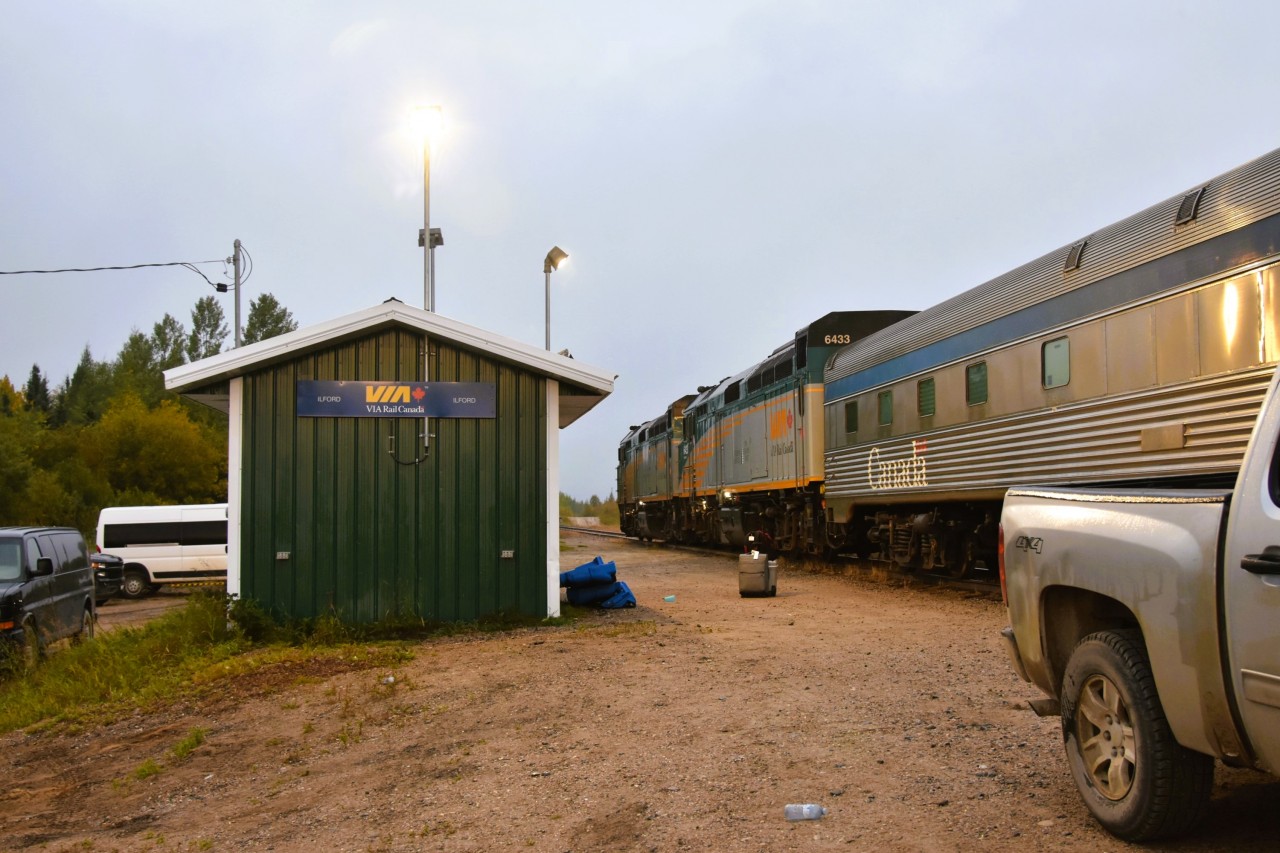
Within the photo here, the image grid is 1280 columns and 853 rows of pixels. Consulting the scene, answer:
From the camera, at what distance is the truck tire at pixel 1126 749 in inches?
163

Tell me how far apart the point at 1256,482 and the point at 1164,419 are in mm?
6876

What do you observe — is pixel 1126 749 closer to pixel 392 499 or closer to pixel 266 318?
pixel 392 499

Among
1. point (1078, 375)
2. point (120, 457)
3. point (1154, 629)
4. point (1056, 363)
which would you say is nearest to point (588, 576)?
point (1056, 363)

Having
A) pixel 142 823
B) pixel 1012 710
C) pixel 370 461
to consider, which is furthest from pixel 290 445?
pixel 1012 710

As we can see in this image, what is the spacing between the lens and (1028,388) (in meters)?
12.7

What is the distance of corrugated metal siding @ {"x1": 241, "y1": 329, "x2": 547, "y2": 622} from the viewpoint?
11.9 meters

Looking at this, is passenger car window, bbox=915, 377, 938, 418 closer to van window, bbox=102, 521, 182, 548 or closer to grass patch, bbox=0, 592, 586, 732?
grass patch, bbox=0, 592, 586, 732

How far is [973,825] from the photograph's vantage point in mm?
4934

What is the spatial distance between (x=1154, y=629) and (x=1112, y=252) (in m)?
8.14

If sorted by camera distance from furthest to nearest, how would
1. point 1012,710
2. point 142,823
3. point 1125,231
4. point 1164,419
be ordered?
1. point 1125,231
2. point 1164,419
3. point 1012,710
4. point 142,823

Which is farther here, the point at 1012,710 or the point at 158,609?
the point at 158,609

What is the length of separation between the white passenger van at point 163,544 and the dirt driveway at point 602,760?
15.8m

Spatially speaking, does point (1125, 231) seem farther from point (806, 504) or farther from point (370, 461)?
point (806, 504)

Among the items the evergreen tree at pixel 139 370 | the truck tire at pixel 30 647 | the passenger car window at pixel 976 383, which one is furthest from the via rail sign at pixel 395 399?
the evergreen tree at pixel 139 370
